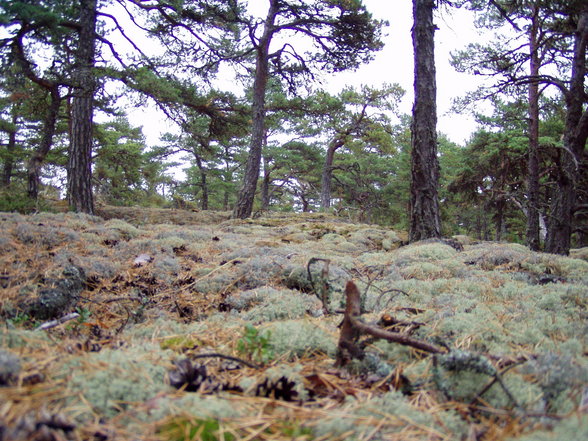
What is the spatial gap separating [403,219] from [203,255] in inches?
979

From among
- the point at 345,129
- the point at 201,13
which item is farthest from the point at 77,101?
the point at 345,129

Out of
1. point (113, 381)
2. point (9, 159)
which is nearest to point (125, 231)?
point (113, 381)

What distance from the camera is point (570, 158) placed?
6.41m

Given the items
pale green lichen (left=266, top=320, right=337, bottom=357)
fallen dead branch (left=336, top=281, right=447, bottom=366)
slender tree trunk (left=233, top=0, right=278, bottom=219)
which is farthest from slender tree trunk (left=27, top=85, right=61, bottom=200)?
fallen dead branch (left=336, top=281, right=447, bottom=366)

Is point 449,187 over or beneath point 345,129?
beneath

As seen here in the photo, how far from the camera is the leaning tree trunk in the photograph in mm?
7215

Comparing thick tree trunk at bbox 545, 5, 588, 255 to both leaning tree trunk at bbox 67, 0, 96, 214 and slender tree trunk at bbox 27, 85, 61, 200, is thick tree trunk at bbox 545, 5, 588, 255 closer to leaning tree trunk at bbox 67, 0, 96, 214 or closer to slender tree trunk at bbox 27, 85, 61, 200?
leaning tree trunk at bbox 67, 0, 96, 214

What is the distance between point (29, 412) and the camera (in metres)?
0.86

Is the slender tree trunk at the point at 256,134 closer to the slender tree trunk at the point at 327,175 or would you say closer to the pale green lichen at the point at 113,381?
the slender tree trunk at the point at 327,175

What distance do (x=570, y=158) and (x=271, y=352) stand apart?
7110 mm

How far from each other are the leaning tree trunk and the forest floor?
4.31 m

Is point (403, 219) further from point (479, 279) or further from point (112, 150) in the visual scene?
point (479, 279)

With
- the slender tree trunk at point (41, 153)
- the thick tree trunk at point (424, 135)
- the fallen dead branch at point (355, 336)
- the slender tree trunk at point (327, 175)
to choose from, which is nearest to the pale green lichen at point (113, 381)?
the fallen dead branch at point (355, 336)

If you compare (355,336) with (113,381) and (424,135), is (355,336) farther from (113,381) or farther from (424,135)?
(424,135)
